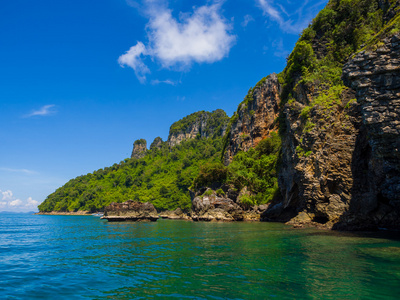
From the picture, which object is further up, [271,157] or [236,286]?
[271,157]

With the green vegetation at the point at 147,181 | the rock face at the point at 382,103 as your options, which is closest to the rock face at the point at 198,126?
the green vegetation at the point at 147,181

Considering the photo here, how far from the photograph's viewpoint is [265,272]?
42.7 feet

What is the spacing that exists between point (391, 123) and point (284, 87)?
97.6ft

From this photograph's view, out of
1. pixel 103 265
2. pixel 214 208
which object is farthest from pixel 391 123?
pixel 214 208

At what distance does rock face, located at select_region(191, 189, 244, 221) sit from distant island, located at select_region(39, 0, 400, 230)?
247 mm

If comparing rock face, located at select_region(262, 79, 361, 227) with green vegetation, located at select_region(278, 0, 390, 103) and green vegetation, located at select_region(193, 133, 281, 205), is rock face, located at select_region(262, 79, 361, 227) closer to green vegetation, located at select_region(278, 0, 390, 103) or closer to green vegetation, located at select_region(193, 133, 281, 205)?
green vegetation, located at select_region(278, 0, 390, 103)

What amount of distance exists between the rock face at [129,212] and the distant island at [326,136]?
1292cm

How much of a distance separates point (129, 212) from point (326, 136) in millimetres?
51316

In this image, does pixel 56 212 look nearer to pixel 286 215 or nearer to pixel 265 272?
pixel 286 215

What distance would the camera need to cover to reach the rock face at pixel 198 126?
174m

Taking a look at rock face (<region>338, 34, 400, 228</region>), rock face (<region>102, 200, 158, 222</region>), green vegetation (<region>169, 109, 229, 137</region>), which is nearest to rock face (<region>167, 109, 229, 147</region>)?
green vegetation (<region>169, 109, 229, 137</region>)

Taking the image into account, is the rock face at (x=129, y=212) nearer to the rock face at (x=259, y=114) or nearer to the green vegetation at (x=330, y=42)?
the rock face at (x=259, y=114)

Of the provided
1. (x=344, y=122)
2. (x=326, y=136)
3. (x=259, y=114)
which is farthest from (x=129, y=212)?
(x=344, y=122)

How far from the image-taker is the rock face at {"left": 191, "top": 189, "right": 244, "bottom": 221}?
202ft
